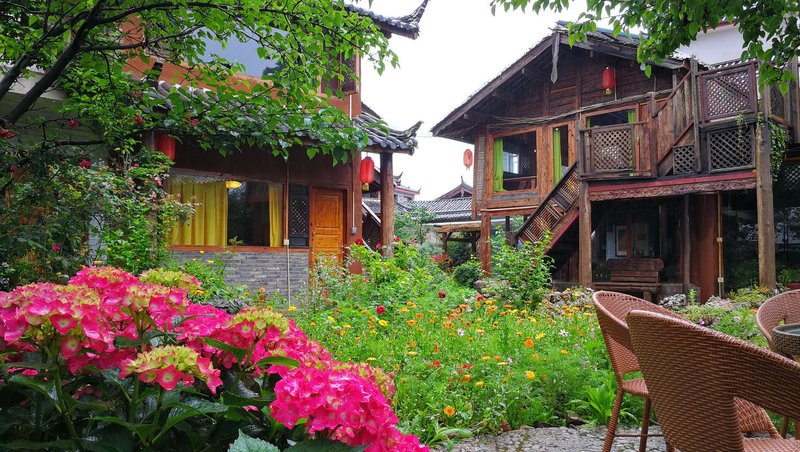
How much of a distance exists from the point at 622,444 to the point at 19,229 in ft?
14.5

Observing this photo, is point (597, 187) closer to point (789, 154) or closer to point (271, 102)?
point (789, 154)

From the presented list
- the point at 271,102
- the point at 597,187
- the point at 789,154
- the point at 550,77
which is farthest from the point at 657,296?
the point at 271,102

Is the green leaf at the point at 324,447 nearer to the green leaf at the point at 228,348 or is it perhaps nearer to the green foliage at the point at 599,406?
the green leaf at the point at 228,348

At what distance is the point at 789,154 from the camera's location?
38.8 feet

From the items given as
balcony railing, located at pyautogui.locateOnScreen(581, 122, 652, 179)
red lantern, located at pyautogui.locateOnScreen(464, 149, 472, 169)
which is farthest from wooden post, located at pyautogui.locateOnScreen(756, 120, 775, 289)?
red lantern, located at pyautogui.locateOnScreen(464, 149, 472, 169)

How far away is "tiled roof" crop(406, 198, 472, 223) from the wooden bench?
38.7 feet

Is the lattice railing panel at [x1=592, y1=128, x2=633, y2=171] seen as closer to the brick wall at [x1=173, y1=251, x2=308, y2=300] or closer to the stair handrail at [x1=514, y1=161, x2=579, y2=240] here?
the stair handrail at [x1=514, y1=161, x2=579, y2=240]

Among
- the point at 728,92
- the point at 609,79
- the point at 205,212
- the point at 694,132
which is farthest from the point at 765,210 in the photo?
the point at 205,212

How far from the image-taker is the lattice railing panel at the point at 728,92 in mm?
10031

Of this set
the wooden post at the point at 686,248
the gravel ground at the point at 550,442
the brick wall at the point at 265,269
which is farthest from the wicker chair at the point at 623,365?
the wooden post at the point at 686,248

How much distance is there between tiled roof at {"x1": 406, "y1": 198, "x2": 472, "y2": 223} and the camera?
25.2 metres

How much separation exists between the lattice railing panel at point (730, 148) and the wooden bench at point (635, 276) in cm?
249

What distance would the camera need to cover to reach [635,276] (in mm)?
12297

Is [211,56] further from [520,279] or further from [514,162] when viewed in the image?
[514,162]
